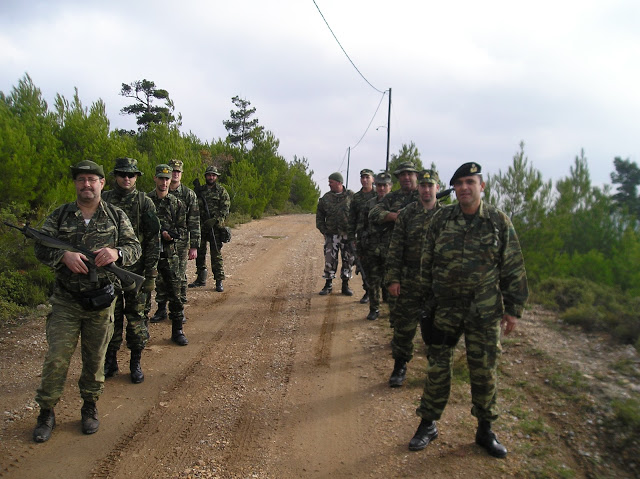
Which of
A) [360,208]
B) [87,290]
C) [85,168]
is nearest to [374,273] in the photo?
[360,208]

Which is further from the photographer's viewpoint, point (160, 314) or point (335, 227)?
point (335, 227)

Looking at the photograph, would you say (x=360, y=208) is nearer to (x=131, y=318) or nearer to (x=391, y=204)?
(x=391, y=204)

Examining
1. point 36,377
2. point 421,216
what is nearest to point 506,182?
point 421,216

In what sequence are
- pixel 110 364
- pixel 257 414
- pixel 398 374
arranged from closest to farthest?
pixel 257 414 < pixel 110 364 < pixel 398 374

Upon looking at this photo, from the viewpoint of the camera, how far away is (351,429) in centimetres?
379

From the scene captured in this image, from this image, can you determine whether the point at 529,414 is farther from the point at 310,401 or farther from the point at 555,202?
the point at 555,202

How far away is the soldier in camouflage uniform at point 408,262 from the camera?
14.6ft

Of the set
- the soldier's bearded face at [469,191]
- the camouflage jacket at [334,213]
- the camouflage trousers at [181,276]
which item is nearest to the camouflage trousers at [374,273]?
the camouflage jacket at [334,213]

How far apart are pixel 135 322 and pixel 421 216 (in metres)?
3.09

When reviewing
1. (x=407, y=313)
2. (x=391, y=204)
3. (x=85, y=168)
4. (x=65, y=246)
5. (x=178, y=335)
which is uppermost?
(x=85, y=168)

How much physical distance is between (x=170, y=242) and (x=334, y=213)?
12.1 ft

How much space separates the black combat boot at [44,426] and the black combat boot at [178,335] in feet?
6.72

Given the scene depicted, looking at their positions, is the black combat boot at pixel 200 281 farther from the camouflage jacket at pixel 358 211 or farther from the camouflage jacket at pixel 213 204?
the camouflage jacket at pixel 358 211

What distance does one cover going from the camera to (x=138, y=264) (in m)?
4.71
